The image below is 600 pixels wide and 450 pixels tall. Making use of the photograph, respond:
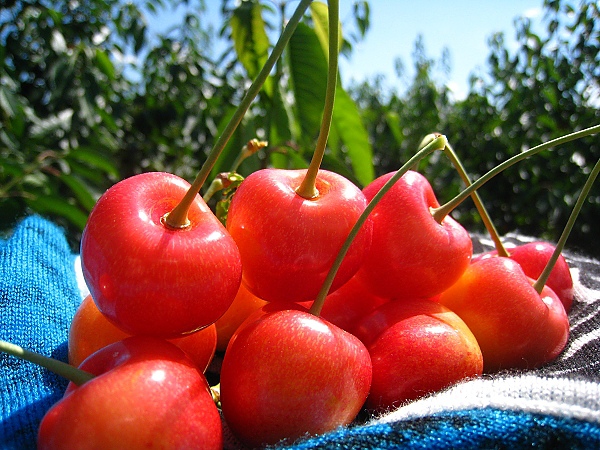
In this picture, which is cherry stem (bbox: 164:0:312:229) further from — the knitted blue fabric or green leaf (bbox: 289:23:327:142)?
green leaf (bbox: 289:23:327:142)

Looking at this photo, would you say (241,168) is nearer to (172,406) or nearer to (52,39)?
(172,406)

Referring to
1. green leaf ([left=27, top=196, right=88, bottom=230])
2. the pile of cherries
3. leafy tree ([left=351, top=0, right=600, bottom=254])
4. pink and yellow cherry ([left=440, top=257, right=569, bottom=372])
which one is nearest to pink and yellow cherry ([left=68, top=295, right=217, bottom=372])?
the pile of cherries

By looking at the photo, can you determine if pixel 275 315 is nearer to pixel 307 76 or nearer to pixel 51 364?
pixel 51 364

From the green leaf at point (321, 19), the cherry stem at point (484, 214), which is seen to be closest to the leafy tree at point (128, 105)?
the green leaf at point (321, 19)

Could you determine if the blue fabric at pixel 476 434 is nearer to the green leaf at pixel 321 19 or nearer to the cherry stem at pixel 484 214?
the cherry stem at pixel 484 214

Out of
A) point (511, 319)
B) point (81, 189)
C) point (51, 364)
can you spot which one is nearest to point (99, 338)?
point (51, 364)
